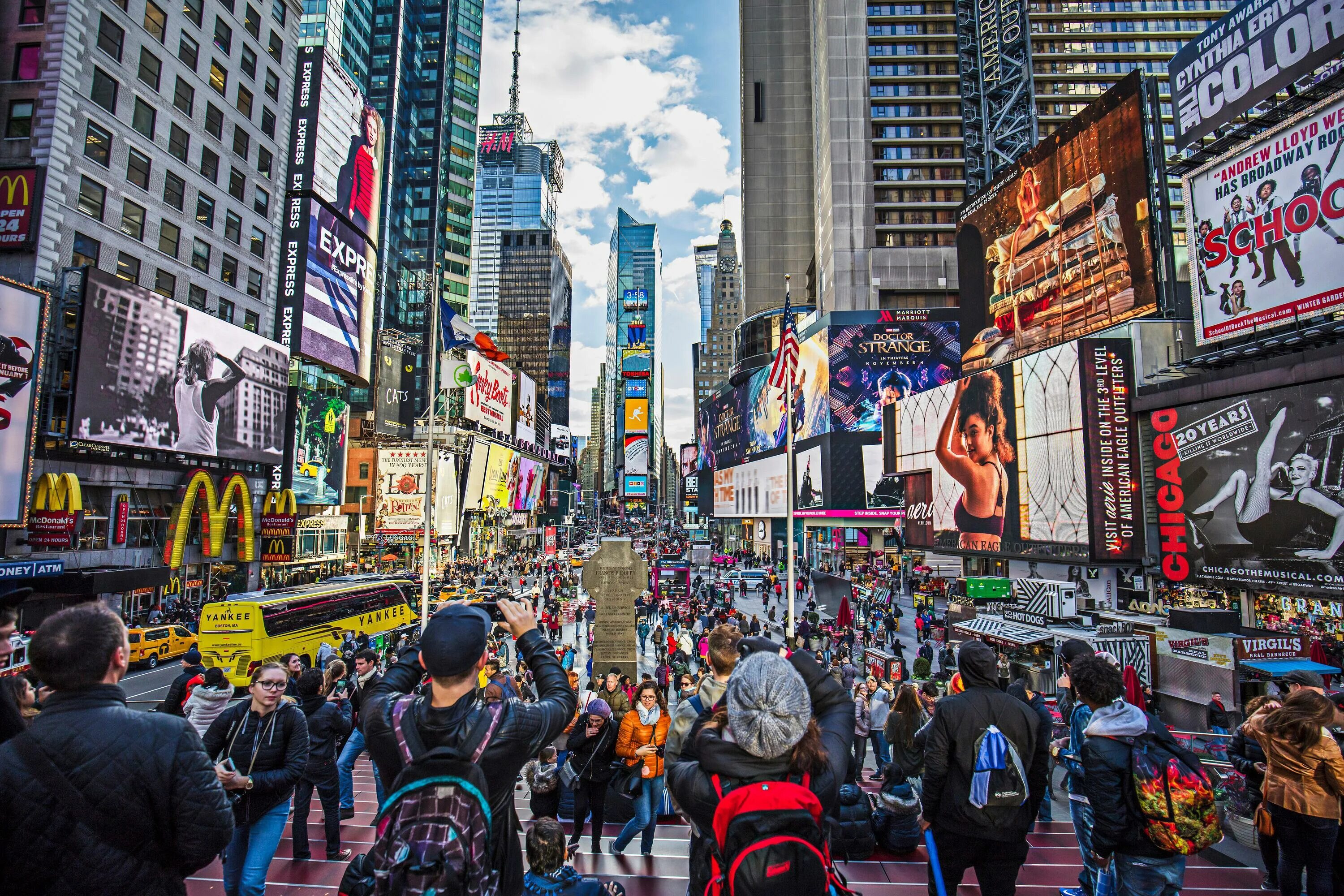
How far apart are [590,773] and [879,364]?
5436 centimetres

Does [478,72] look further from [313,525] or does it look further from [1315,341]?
[1315,341]

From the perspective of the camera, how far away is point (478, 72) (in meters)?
106

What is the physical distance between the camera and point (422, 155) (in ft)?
296

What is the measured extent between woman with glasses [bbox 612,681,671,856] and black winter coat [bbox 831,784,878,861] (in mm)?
1712

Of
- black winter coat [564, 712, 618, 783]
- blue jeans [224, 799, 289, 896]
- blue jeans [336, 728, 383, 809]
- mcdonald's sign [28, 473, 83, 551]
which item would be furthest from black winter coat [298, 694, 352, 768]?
mcdonald's sign [28, 473, 83, 551]

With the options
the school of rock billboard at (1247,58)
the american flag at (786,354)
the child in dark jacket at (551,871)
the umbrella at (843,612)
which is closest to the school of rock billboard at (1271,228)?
the school of rock billboard at (1247,58)

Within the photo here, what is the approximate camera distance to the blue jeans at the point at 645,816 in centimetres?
661

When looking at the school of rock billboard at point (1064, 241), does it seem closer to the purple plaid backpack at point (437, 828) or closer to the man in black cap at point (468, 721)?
the man in black cap at point (468, 721)

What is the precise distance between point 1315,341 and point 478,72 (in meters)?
112

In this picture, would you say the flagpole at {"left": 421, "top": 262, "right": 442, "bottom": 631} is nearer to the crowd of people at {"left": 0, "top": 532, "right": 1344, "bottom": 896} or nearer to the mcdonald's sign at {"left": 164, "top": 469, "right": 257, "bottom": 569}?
the crowd of people at {"left": 0, "top": 532, "right": 1344, "bottom": 896}

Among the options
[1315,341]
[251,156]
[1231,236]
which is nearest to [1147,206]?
[1231,236]

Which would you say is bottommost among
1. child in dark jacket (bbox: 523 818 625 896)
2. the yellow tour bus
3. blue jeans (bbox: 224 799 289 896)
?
the yellow tour bus

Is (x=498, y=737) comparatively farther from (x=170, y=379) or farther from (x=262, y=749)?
(x=170, y=379)

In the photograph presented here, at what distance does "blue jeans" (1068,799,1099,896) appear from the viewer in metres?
5.08
